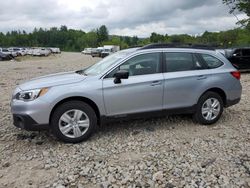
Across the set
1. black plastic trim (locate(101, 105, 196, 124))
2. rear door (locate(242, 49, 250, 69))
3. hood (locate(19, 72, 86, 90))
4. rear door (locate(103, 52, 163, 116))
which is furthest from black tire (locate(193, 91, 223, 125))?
rear door (locate(242, 49, 250, 69))

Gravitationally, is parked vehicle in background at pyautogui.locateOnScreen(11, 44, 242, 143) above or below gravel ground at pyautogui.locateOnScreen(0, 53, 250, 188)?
above

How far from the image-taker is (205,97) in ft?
19.1

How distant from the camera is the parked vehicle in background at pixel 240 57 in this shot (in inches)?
576

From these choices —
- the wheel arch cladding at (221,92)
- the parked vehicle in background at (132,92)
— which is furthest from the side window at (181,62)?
the wheel arch cladding at (221,92)

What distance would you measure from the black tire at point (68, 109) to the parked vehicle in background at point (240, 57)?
11488 millimetres

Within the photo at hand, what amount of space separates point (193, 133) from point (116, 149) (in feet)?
5.33

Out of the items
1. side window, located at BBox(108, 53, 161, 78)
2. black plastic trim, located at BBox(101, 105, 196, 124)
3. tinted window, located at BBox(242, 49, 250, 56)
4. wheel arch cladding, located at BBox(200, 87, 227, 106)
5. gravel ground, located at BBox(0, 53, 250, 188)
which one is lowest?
gravel ground, located at BBox(0, 53, 250, 188)

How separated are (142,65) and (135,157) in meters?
1.79

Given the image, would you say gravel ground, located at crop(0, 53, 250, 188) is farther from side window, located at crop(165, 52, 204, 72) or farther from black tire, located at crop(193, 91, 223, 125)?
side window, located at crop(165, 52, 204, 72)

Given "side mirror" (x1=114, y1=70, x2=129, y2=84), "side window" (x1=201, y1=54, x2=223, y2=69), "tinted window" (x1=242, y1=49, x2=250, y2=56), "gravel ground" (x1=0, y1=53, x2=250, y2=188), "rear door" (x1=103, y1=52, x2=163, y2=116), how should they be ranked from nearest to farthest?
"gravel ground" (x1=0, y1=53, x2=250, y2=188)
"side mirror" (x1=114, y1=70, x2=129, y2=84)
"rear door" (x1=103, y1=52, x2=163, y2=116)
"side window" (x1=201, y1=54, x2=223, y2=69)
"tinted window" (x1=242, y1=49, x2=250, y2=56)

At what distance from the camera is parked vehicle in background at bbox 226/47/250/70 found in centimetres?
1463

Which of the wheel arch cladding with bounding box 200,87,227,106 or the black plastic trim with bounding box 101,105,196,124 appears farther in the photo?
the wheel arch cladding with bounding box 200,87,227,106

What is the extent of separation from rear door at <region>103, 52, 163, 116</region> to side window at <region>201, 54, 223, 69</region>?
109cm

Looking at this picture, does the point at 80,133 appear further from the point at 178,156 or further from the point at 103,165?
the point at 178,156
